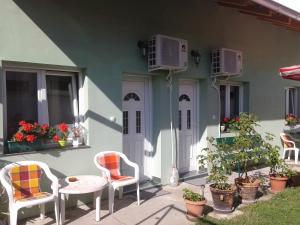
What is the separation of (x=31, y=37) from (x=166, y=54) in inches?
106

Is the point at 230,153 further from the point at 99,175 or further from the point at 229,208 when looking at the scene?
the point at 99,175

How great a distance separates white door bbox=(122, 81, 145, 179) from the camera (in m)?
6.77

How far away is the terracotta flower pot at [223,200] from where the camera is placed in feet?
17.3

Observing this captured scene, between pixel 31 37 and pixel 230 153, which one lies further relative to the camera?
pixel 230 153

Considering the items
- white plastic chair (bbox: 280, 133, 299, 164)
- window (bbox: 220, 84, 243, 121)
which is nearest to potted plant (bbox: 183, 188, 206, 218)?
window (bbox: 220, 84, 243, 121)

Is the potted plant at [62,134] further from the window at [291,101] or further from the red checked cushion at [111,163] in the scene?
the window at [291,101]

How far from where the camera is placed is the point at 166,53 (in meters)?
6.56

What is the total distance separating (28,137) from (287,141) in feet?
26.3

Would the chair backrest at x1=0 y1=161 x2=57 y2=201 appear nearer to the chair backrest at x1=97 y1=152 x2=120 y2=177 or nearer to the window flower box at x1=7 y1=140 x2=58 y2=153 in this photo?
the window flower box at x1=7 y1=140 x2=58 y2=153

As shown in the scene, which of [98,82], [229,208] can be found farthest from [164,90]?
[229,208]

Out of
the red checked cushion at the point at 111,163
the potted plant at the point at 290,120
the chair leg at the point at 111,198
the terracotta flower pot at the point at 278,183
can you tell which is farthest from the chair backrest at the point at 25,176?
the potted plant at the point at 290,120

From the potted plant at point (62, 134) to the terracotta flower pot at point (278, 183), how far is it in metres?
4.26

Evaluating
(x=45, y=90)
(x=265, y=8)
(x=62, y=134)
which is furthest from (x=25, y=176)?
(x=265, y=8)

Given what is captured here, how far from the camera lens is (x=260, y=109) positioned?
31.1 feet
